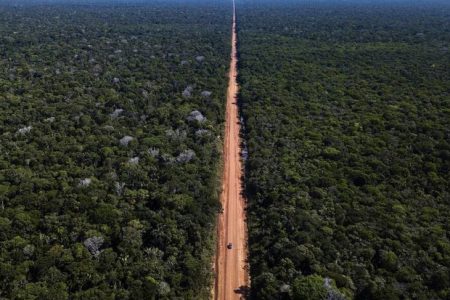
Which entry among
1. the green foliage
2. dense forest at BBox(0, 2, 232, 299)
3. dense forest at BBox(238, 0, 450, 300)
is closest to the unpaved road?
dense forest at BBox(238, 0, 450, 300)

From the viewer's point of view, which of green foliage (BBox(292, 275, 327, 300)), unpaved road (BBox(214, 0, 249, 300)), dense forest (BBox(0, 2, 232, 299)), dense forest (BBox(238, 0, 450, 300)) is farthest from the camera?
unpaved road (BBox(214, 0, 249, 300))

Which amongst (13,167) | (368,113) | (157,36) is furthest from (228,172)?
(157,36)

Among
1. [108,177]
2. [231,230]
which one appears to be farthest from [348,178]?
[108,177]

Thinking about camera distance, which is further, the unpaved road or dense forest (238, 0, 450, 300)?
the unpaved road

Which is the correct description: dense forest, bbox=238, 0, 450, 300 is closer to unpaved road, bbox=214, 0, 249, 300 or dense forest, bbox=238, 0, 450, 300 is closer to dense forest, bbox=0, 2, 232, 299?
unpaved road, bbox=214, 0, 249, 300

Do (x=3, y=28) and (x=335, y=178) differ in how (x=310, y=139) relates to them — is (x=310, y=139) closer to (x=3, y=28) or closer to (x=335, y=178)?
(x=335, y=178)
